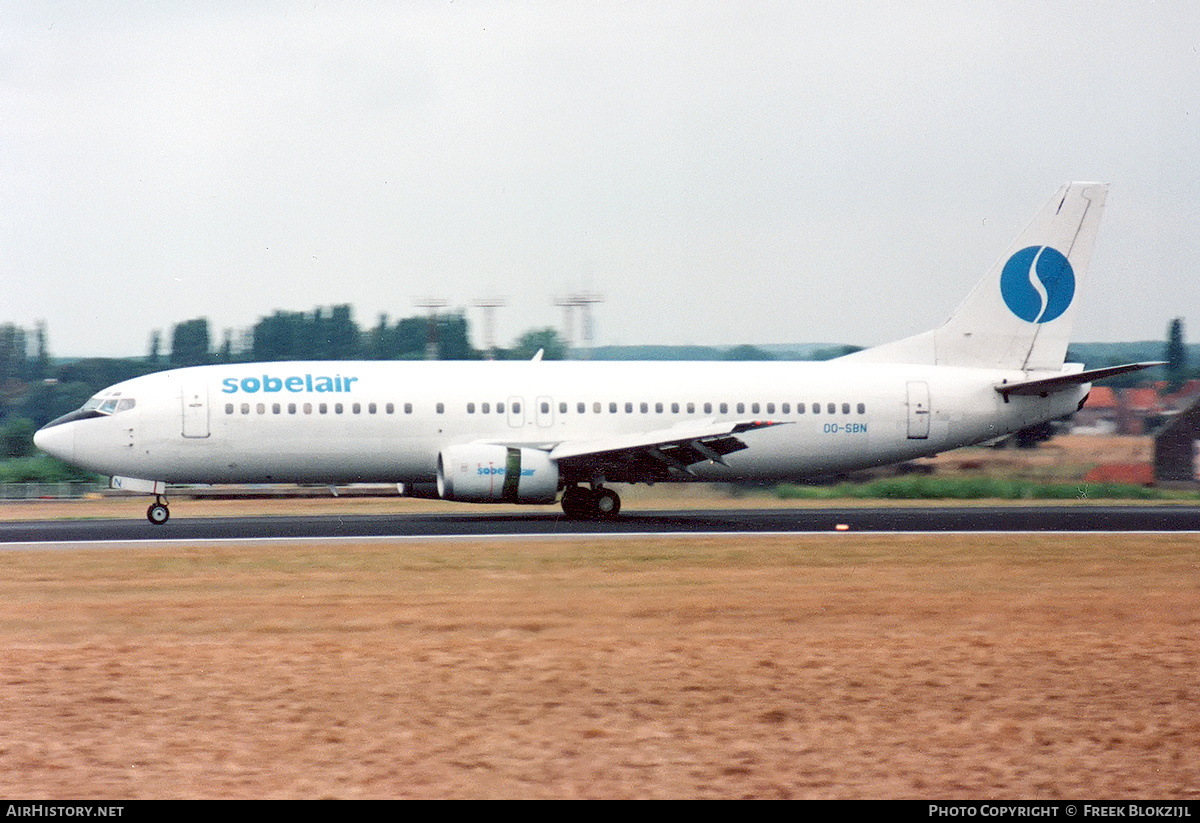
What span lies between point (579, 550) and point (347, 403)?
904cm

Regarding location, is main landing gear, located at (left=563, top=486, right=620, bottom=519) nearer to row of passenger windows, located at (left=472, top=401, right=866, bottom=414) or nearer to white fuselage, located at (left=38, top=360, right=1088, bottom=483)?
white fuselage, located at (left=38, top=360, right=1088, bottom=483)

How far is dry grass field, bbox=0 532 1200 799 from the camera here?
9422 mm

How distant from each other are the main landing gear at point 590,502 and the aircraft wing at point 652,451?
415 mm

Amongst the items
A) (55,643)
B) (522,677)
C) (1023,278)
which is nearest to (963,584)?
(522,677)

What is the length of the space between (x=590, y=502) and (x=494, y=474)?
3293 mm

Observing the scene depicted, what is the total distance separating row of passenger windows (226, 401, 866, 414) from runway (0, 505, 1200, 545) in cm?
246

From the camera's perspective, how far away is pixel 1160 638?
46.9ft

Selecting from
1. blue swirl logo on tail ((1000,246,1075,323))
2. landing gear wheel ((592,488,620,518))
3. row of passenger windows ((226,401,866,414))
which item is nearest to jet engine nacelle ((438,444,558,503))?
row of passenger windows ((226,401,866,414))

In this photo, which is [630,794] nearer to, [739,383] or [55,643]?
[55,643]

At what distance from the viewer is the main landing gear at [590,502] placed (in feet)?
99.8

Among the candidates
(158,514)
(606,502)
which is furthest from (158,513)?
(606,502)

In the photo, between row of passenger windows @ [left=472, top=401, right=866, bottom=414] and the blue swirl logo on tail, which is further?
the blue swirl logo on tail

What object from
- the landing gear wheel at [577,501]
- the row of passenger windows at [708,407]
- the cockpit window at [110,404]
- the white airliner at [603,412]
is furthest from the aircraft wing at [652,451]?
the cockpit window at [110,404]
